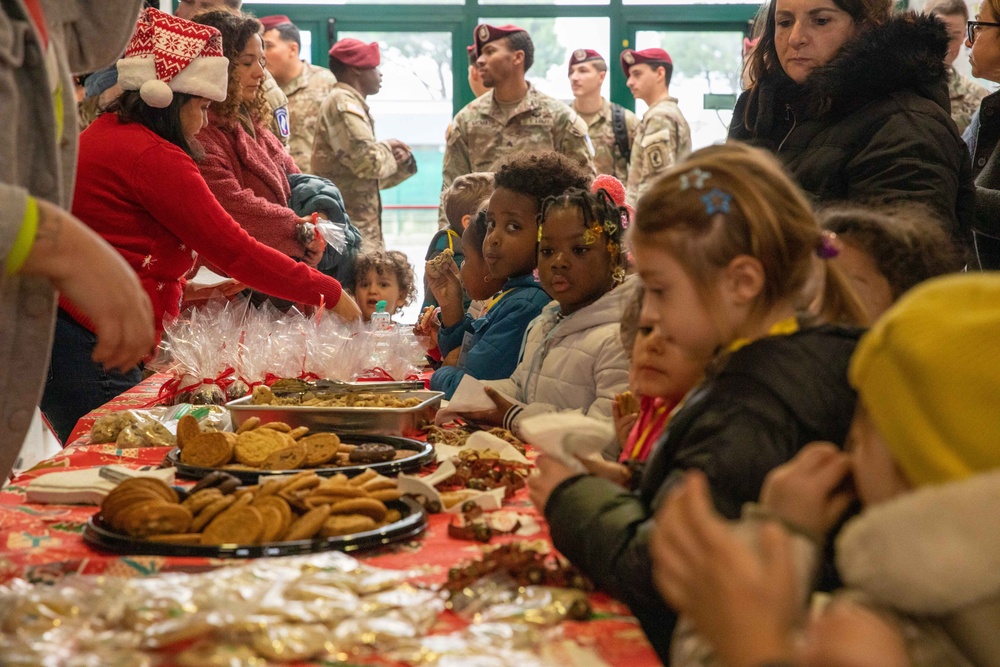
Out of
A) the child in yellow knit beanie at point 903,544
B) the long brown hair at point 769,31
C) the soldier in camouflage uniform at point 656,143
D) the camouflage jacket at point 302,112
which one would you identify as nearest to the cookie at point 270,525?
the child in yellow knit beanie at point 903,544

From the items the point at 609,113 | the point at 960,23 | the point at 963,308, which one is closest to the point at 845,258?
the point at 963,308

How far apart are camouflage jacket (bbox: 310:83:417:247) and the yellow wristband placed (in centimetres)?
524

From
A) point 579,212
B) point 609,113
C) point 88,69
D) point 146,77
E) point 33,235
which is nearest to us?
point 33,235

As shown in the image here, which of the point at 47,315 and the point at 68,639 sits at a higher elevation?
the point at 47,315

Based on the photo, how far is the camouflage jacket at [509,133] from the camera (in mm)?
6883

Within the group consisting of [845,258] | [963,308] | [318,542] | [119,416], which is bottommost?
[119,416]

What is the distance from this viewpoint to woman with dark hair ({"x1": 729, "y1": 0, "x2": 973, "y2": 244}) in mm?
2770

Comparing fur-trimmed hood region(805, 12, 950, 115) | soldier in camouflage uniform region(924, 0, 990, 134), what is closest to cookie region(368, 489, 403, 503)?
fur-trimmed hood region(805, 12, 950, 115)

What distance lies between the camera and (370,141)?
692 cm

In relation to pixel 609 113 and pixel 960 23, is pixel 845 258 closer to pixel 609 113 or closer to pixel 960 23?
pixel 960 23

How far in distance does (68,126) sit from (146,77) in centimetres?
170

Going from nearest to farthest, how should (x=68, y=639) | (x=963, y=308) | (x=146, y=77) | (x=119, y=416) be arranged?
(x=963, y=308) → (x=68, y=639) → (x=119, y=416) → (x=146, y=77)

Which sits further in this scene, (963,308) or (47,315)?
(47,315)

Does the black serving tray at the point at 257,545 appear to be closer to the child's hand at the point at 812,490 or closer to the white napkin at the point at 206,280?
the child's hand at the point at 812,490
